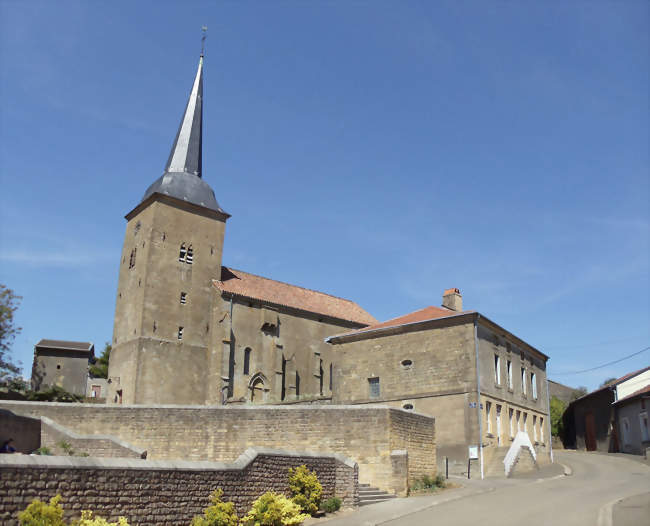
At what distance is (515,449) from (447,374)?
13.8 ft

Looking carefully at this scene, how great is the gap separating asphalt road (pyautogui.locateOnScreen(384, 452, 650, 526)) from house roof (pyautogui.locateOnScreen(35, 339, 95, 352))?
4293 cm

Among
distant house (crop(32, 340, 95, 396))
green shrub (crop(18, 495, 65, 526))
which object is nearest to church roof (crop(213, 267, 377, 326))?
distant house (crop(32, 340, 95, 396))

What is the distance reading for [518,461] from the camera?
28.5 meters

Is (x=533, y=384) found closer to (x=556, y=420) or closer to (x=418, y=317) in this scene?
(x=418, y=317)

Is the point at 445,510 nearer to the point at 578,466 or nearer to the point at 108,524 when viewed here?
the point at 108,524

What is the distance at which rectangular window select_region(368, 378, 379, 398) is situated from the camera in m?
31.4

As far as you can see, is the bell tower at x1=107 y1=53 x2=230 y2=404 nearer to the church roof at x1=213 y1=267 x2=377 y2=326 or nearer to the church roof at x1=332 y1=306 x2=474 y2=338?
the church roof at x1=213 y1=267 x2=377 y2=326

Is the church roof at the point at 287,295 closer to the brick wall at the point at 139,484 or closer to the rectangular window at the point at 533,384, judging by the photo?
the rectangular window at the point at 533,384

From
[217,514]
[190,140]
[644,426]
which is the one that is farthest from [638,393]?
[190,140]

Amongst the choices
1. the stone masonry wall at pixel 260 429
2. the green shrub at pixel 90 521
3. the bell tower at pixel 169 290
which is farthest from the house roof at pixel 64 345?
the green shrub at pixel 90 521

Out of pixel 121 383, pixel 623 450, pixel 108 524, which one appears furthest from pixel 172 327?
pixel 108 524

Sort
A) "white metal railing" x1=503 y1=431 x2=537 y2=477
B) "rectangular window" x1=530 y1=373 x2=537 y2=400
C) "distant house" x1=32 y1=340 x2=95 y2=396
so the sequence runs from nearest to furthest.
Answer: "white metal railing" x1=503 y1=431 x2=537 y2=477 < "rectangular window" x1=530 y1=373 x2=537 y2=400 < "distant house" x1=32 y1=340 x2=95 y2=396

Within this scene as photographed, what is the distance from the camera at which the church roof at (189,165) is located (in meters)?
45.4

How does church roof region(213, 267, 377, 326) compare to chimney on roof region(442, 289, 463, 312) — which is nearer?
chimney on roof region(442, 289, 463, 312)
